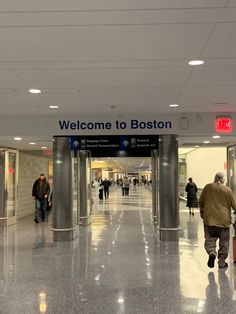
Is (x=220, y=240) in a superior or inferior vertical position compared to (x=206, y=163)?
inferior

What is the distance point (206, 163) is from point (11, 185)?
12.7 metres

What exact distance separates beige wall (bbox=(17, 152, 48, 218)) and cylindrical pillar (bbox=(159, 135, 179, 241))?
8.00 m

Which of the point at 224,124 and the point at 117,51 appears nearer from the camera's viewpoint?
the point at 117,51

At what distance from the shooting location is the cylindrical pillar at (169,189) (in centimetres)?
1065

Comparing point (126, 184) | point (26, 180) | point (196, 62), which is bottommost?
point (126, 184)

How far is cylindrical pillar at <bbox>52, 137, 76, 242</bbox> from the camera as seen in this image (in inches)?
421

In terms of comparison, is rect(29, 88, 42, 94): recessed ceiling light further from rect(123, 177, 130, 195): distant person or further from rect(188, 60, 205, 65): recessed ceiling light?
rect(123, 177, 130, 195): distant person

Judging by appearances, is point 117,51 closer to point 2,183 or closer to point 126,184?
point 2,183

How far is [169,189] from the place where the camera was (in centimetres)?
1071

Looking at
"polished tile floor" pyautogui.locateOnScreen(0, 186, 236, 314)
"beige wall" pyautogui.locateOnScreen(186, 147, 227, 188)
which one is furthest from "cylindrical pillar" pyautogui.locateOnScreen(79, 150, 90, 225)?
"beige wall" pyautogui.locateOnScreen(186, 147, 227, 188)

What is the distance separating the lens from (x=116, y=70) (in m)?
6.15

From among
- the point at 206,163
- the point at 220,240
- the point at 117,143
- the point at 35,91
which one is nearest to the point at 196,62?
the point at 35,91

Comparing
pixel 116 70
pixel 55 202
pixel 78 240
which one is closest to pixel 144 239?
pixel 78 240

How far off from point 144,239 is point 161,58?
642cm
